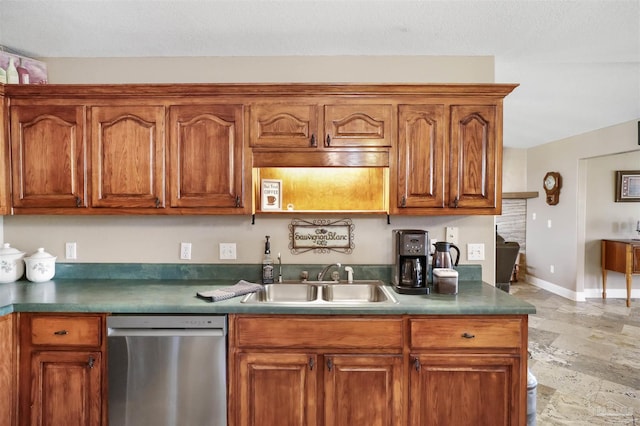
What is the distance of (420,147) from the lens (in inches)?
89.9

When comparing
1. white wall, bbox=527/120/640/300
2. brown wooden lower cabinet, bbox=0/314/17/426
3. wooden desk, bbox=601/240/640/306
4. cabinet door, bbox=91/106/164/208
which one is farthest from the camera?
white wall, bbox=527/120/640/300

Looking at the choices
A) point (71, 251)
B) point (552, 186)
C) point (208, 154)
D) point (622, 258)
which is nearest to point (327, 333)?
point (208, 154)

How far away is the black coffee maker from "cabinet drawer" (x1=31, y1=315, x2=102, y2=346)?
1697mm

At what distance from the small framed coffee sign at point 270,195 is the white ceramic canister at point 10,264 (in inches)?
64.9

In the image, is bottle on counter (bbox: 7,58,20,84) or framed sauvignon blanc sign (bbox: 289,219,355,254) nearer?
bottle on counter (bbox: 7,58,20,84)

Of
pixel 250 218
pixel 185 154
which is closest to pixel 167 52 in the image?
pixel 185 154

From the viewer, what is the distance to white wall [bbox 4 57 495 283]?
8.50 ft

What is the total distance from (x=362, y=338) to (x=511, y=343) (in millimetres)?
776

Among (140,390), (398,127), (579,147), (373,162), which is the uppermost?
(579,147)

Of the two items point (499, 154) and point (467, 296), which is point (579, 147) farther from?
point (467, 296)

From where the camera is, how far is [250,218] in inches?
103

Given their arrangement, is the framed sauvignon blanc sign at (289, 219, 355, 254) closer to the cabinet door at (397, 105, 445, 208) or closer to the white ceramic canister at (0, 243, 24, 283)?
the cabinet door at (397, 105, 445, 208)

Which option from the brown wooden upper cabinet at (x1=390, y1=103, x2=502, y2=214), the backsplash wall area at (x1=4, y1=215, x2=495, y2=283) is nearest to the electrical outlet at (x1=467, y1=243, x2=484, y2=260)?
the backsplash wall area at (x1=4, y1=215, x2=495, y2=283)

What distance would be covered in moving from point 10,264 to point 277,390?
6.36 feet
